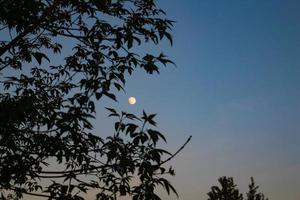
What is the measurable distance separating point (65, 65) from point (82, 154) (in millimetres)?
2266

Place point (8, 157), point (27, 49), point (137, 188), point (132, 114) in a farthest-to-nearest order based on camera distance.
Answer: point (27, 49) < point (8, 157) < point (132, 114) < point (137, 188)

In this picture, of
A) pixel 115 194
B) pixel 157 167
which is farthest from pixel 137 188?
pixel 115 194

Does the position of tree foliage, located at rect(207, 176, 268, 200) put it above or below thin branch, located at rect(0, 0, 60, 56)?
above

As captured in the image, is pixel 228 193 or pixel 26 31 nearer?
pixel 26 31

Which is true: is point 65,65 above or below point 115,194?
above

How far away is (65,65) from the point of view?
632cm

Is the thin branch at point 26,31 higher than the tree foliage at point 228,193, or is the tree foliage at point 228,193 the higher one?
the tree foliage at point 228,193

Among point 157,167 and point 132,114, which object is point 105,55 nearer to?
point 132,114

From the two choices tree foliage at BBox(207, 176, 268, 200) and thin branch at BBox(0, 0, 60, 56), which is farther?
tree foliage at BBox(207, 176, 268, 200)

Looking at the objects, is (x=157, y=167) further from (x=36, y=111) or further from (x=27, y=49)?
(x=27, y=49)

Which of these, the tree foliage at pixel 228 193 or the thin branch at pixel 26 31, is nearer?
the thin branch at pixel 26 31

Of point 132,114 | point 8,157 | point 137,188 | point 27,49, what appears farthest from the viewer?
point 27,49

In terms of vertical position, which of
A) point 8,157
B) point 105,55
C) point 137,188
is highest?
point 105,55

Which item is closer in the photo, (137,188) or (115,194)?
(137,188)
